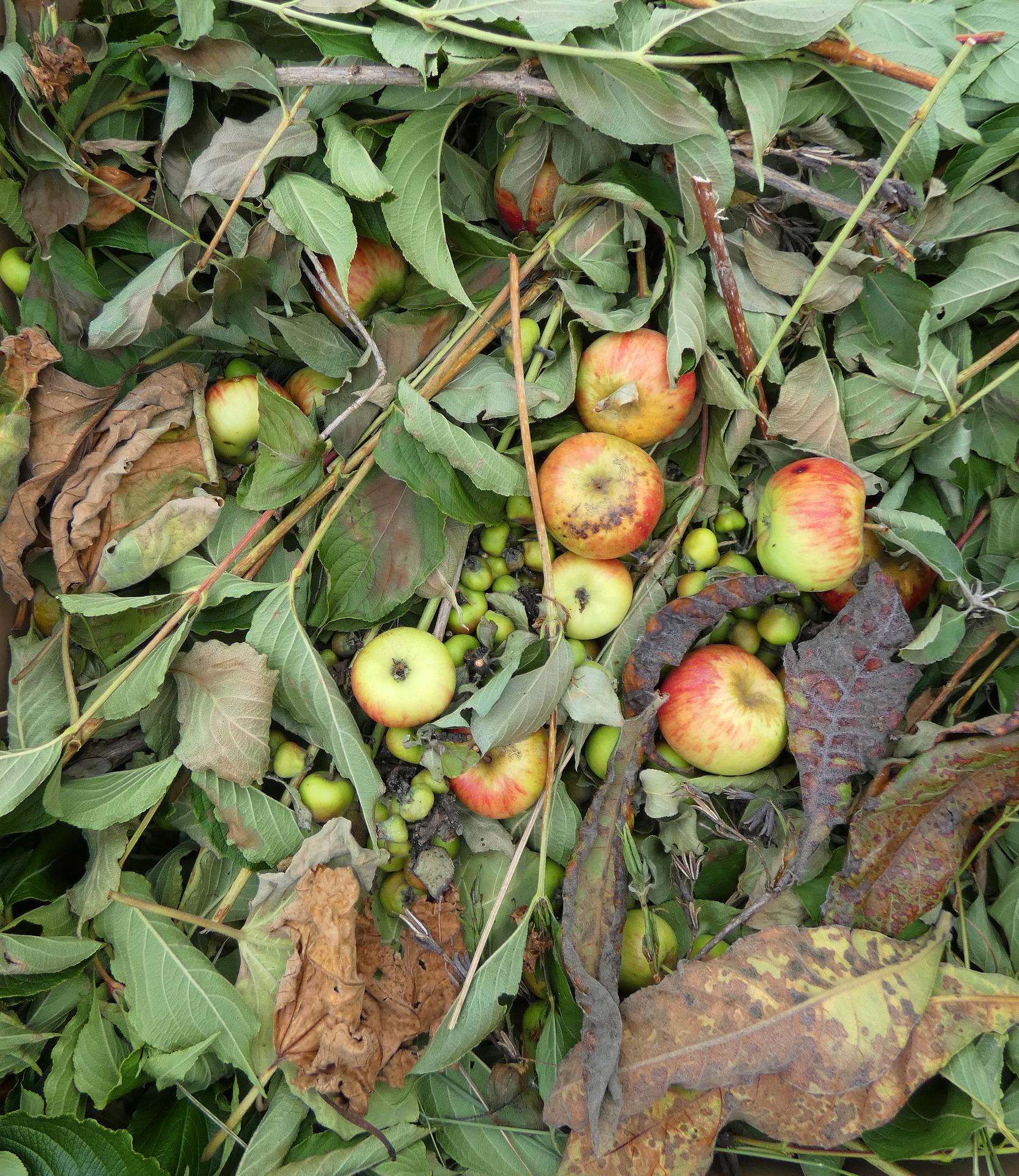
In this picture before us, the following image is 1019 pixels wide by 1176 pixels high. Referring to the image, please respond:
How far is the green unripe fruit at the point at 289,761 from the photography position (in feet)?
5.86

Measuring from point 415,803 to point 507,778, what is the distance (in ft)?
0.75

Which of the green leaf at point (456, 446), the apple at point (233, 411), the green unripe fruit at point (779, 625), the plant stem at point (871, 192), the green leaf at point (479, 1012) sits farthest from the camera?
the green unripe fruit at point (779, 625)

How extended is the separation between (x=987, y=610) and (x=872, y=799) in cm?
55

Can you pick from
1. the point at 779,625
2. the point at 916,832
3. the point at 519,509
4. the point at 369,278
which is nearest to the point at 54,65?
the point at 369,278

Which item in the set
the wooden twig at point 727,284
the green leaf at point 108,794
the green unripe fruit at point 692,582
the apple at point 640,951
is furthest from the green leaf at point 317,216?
the apple at point 640,951

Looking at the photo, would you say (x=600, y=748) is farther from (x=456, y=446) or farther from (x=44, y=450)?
(x=44, y=450)

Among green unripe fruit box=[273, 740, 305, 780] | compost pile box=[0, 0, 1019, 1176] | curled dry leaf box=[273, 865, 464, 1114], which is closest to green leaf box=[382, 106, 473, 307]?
compost pile box=[0, 0, 1019, 1176]

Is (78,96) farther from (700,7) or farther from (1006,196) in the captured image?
(1006,196)

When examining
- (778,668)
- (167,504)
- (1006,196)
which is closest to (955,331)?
(1006,196)

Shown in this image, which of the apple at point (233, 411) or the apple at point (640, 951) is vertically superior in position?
the apple at point (233, 411)

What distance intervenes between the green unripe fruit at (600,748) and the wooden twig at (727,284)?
0.83m

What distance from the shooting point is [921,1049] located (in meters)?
1.62

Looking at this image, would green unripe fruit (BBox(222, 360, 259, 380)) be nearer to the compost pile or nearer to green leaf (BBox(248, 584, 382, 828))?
the compost pile

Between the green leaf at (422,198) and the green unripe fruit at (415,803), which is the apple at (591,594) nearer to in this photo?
the green unripe fruit at (415,803)
